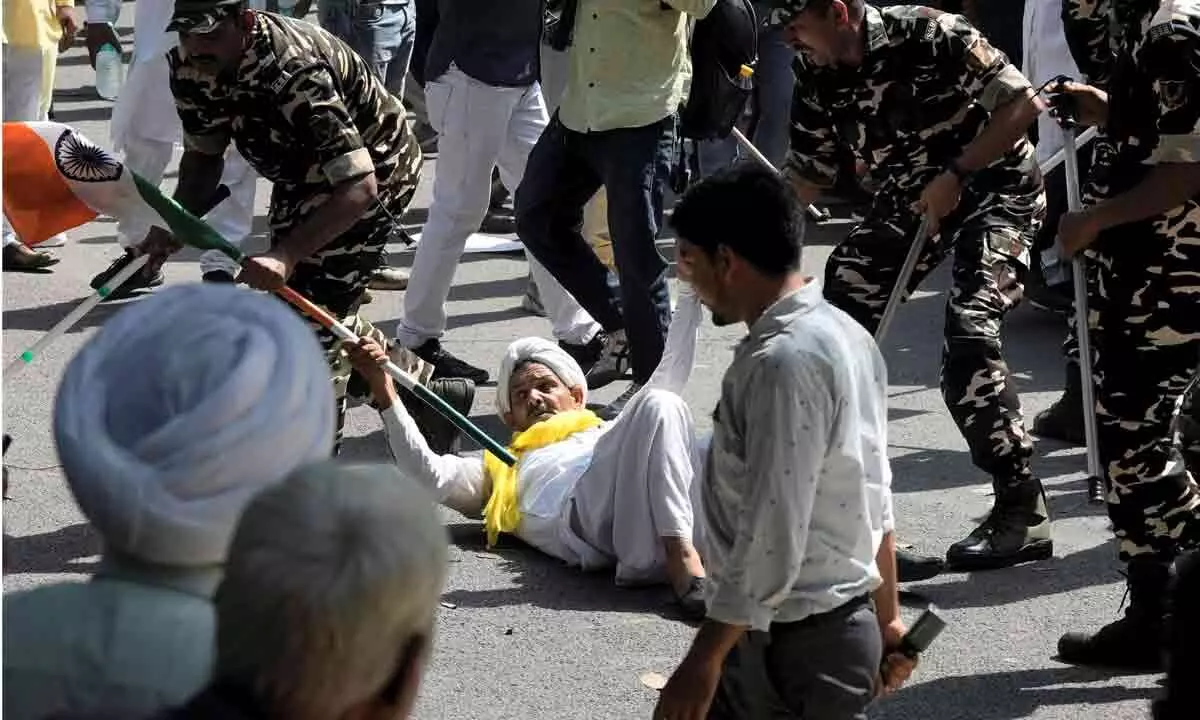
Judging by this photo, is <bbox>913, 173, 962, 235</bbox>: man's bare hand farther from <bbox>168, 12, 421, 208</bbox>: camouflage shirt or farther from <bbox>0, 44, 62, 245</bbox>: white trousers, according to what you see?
<bbox>0, 44, 62, 245</bbox>: white trousers

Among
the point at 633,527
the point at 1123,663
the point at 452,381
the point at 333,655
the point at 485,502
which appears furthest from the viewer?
the point at 452,381

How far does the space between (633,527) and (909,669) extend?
6.42ft

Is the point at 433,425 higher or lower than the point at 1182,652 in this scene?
lower

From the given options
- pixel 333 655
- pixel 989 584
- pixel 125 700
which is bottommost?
pixel 989 584

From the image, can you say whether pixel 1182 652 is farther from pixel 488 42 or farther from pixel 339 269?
pixel 488 42

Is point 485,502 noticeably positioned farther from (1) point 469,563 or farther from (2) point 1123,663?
(2) point 1123,663

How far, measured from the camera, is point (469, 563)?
5.93 m

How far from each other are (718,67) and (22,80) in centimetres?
402

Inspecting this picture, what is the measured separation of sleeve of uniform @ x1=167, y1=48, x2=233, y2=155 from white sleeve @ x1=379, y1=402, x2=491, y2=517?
3.06 ft

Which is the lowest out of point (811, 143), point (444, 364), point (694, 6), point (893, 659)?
point (444, 364)

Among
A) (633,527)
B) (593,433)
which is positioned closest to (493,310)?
(593,433)

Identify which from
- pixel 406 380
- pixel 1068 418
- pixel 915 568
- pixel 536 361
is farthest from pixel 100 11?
pixel 915 568

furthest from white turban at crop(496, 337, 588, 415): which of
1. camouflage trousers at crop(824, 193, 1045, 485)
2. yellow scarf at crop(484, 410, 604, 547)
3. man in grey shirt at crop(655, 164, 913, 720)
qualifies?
man in grey shirt at crop(655, 164, 913, 720)

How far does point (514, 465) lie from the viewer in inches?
243
